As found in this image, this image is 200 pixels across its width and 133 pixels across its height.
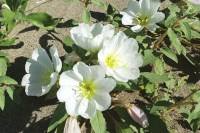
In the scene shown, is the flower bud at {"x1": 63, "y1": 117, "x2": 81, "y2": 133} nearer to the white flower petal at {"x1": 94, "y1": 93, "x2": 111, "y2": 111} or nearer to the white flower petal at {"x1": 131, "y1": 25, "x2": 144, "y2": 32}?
the white flower petal at {"x1": 94, "y1": 93, "x2": 111, "y2": 111}

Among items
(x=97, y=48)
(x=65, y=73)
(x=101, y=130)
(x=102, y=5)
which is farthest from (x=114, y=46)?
(x=102, y=5)

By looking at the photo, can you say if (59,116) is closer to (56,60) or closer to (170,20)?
(56,60)

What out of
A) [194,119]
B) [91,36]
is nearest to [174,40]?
[194,119]

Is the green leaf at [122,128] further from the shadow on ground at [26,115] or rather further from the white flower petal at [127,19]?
the white flower petal at [127,19]

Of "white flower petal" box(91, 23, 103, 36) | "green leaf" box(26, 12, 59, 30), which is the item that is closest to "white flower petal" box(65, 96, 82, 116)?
"white flower petal" box(91, 23, 103, 36)

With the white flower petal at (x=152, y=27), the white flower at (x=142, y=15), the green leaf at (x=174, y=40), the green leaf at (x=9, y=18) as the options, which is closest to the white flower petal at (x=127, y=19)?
the white flower at (x=142, y=15)

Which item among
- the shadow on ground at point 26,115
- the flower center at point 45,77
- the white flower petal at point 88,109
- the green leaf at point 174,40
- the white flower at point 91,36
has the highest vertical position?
the white flower at point 91,36
